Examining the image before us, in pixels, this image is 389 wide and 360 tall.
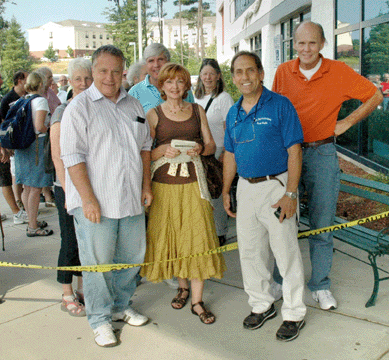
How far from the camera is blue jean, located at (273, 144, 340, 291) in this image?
3.40 m

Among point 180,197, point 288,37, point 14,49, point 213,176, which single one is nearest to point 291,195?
point 213,176

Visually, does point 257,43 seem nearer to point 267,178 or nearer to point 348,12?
point 348,12

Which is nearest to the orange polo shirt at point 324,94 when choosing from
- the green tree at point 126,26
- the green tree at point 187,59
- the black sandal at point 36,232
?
the black sandal at point 36,232

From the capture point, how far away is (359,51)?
26.2ft

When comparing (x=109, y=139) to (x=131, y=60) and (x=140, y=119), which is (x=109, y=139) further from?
(x=131, y=60)

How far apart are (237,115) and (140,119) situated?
2.17 feet

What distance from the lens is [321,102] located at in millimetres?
3352

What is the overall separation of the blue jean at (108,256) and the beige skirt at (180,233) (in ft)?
0.55

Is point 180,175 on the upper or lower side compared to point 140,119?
lower

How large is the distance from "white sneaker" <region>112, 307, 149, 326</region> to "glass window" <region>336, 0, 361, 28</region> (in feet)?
22.0

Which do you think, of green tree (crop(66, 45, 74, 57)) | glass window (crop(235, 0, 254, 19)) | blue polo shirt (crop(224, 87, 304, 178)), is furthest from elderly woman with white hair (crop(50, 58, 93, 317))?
green tree (crop(66, 45, 74, 57))

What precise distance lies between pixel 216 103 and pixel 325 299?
217 cm

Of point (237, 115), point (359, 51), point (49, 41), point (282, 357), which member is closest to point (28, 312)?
point (282, 357)

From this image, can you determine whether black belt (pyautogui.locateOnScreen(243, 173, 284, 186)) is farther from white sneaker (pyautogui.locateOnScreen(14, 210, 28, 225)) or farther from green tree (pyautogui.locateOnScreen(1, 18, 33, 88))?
green tree (pyautogui.locateOnScreen(1, 18, 33, 88))
